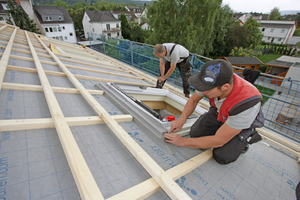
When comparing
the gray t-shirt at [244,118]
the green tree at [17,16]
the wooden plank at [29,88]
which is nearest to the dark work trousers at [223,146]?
the gray t-shirt at [244,118]

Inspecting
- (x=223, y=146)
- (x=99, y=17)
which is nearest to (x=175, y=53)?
(x=223, y=146)

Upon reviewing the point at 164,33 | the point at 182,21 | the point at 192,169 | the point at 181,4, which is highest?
the point at 181,4

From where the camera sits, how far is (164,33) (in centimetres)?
1359

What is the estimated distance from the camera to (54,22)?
2264 cm

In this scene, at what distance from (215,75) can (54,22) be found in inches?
1166

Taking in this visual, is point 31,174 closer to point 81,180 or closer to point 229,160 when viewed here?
point 81,180

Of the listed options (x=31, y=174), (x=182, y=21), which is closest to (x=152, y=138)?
(x=31, y=174)

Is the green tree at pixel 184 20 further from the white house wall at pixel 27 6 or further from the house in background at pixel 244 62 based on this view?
the white house wall at pixel 27 6

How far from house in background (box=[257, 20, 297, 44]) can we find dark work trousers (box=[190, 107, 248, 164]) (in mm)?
47514

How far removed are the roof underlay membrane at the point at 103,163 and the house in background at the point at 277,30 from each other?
47.7 m

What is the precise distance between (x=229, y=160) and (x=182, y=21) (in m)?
13.9

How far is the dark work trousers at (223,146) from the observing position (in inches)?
56.6

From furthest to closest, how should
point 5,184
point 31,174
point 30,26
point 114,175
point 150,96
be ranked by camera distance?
point 30,26
point 150,96
point 114,175
point 31,174
point 5,184

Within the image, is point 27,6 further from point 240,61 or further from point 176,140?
point 240,61
